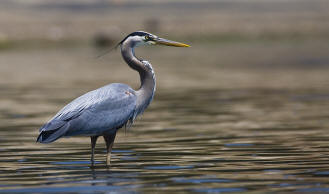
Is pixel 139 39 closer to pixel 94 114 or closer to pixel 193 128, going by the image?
pixel 94 114

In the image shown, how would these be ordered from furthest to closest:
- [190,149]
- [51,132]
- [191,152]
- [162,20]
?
[162,20]
[190,149]
[191,152]
[51,132]

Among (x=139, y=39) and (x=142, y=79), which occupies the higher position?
(x=139, y=39)

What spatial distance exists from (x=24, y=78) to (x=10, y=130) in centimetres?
1528

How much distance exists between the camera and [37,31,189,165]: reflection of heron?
11.4m

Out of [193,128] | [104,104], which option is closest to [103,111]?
[104,104]

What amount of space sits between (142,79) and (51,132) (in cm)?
161

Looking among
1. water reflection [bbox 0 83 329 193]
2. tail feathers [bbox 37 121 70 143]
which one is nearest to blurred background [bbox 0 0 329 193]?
water reflection [bbox 0 83 329 193]

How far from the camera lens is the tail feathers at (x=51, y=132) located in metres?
11.2

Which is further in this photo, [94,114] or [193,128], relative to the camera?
[193,128]

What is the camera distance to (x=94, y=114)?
11.5m

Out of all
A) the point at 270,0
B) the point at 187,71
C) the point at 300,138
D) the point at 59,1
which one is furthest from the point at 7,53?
the point at 270,0

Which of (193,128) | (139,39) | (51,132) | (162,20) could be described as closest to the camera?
(51,132)

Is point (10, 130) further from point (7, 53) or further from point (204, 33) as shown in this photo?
point (204, 33)

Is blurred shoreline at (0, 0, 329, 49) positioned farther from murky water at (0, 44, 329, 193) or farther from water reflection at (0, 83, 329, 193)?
water reflection at (0, 83, 329, 193)
